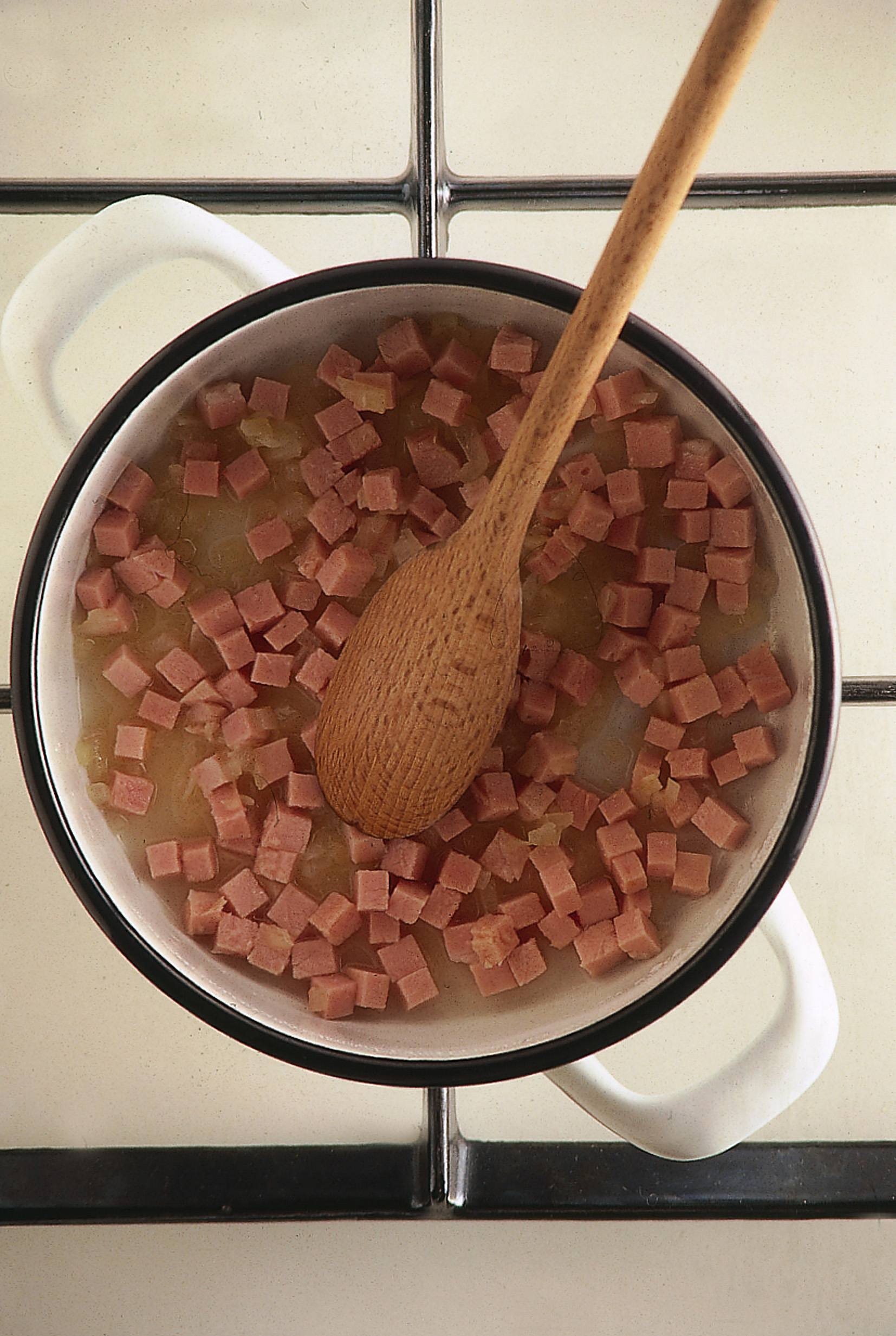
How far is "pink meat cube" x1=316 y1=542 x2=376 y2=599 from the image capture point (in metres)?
0.71

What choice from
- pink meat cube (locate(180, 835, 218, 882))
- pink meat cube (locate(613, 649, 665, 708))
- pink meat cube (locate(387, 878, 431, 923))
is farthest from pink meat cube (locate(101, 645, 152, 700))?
pink meat cube (locate(613, 649, 665, 708))

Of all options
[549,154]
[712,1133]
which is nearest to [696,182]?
[549,154]

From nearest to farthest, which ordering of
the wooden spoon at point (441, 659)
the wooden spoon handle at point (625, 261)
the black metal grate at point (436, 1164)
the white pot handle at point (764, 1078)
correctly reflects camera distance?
the wooden spoon handle at point (625, 261), the wooden spoon at point (441, 659), the white pot handle at point (764, 1078), the black metal grate at point (436, 1164)

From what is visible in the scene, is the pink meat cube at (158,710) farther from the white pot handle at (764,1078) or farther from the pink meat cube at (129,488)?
the white pot handle at (764,1078)

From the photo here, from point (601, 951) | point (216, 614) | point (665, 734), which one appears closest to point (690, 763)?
point (665, 734)

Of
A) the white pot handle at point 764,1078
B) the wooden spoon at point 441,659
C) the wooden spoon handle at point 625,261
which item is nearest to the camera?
the wooden spoon handle at point 625,261

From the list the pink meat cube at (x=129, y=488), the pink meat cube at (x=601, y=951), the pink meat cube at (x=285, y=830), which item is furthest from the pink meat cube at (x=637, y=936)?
the pink meat cube at (x=129, y=488)

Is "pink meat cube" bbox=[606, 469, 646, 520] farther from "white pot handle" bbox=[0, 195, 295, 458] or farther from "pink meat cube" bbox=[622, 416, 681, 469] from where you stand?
"white pot handle" bbox=[0, 195, 295, 458]

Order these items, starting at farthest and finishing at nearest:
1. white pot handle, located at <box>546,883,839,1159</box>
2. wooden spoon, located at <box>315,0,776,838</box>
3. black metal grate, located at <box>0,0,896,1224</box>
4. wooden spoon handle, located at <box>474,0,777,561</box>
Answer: black metal grate, located at <box>0,0,896,1224</box>
white pot handle, located at <box>546,883,839,1159</box>
wooden spoon, located at <box>315,0,776,838</box>
wooden spoon handle, located at <box>474,0,777,561</box>

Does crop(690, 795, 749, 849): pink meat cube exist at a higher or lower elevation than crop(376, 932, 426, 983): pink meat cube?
higher

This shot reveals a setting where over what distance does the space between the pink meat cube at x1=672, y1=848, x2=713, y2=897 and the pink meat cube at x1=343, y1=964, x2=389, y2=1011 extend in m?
0.19

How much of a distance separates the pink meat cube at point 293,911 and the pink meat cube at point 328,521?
0.73 ft

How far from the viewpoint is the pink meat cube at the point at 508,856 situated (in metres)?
0.72

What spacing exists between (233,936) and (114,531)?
28 centimetres
